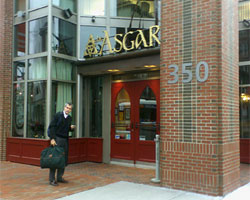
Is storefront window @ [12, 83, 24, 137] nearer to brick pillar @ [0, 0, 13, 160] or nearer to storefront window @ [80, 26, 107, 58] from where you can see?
brick pillar @ [0, 0, 13, 160]

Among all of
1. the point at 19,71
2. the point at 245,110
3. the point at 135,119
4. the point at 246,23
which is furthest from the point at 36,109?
the point at 246,23

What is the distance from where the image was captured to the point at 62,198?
5.42 metres

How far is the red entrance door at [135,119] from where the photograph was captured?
8.51 meters

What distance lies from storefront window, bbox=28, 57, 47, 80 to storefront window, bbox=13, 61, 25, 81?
392 millimetres

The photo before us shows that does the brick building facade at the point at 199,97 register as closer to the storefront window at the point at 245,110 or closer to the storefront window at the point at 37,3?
the storefront window at the point at 245,110

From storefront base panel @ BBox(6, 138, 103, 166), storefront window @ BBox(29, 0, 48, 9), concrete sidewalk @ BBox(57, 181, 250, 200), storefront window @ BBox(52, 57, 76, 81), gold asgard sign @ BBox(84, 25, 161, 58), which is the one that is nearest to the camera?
concrete sidewalk @ BBox(57, 181, 250, 200)

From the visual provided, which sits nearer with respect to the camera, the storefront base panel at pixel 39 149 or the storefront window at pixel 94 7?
the storefront base panel at pixel 39 149

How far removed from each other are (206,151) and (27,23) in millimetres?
7178

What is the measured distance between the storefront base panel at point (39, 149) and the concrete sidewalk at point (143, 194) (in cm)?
329

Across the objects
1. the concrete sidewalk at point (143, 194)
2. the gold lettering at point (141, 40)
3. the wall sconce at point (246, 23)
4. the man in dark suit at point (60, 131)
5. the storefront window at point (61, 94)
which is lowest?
the concrete sidewalk at point (143, 194)

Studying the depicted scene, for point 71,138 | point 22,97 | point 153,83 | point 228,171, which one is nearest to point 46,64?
point 22,97

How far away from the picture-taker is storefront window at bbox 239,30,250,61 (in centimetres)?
962

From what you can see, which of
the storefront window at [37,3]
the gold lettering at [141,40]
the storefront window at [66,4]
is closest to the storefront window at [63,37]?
the storefront window at [66,4]

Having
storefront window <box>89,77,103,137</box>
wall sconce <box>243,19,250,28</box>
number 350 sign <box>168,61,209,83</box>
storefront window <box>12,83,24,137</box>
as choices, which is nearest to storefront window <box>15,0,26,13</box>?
storefront window <box>12,83,24,137</box>
